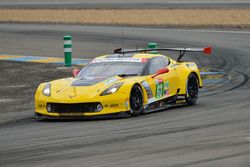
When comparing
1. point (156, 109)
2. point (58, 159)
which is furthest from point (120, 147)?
point (156, 109)

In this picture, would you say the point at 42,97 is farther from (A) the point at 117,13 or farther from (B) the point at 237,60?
(A) the point at 117,13

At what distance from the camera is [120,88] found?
1383cm

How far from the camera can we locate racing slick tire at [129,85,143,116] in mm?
13995

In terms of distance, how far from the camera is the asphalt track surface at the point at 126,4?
3856cm

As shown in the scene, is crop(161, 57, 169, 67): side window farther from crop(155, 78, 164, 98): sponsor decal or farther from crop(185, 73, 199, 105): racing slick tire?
crop(155, 78, 164, 98): sponsor decal

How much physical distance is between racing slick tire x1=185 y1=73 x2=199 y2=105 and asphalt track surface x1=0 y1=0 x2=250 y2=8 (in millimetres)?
21993

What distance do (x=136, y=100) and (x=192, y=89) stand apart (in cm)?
236

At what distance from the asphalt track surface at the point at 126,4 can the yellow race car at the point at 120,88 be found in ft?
74.2

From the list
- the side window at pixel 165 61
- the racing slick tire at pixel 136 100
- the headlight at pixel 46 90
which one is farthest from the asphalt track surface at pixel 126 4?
the headlight at pixel 46 90

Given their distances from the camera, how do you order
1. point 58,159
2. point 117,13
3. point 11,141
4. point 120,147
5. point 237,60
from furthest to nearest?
1. point 117,13
2. point 237,60
3. point 11,141
4. point 120,147
5. point 58,159

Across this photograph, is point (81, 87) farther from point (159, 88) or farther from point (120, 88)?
point (159, 88)

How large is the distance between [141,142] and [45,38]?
22467 mm

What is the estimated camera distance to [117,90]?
1379cm

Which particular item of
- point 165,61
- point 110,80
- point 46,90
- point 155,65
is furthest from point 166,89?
point 46,90
